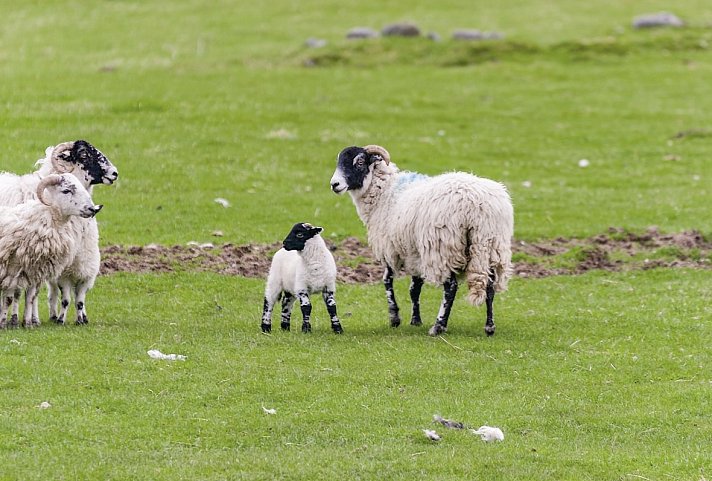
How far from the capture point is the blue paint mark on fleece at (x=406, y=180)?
16.6 metres

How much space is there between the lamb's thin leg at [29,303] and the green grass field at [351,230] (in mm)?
304

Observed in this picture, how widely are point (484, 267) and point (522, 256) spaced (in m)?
6.04

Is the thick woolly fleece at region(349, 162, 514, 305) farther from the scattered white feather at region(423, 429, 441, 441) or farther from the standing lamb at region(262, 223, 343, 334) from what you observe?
the scattered white feather at region(423, 429, 441, 441)

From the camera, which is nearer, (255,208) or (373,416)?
(373,416)

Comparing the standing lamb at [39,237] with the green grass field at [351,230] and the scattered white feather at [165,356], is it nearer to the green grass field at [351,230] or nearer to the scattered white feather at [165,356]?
the green grass field at [351,230]

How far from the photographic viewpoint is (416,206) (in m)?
15.7

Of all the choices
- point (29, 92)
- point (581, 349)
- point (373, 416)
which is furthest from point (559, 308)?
point (29, 92)

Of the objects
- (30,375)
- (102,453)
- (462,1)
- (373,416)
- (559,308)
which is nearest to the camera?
(102,453)

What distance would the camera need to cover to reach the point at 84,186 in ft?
51.5

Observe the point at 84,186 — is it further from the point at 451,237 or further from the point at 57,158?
the point at 451,237

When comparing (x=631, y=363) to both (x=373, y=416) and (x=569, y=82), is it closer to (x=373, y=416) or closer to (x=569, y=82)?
(x=373, y=416)

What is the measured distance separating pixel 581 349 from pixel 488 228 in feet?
6.80

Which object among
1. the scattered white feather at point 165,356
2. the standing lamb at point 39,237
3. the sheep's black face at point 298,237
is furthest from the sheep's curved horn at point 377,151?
the scattered white feather at point 165,356

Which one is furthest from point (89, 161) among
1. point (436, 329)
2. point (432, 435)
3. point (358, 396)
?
point (432, 435)
